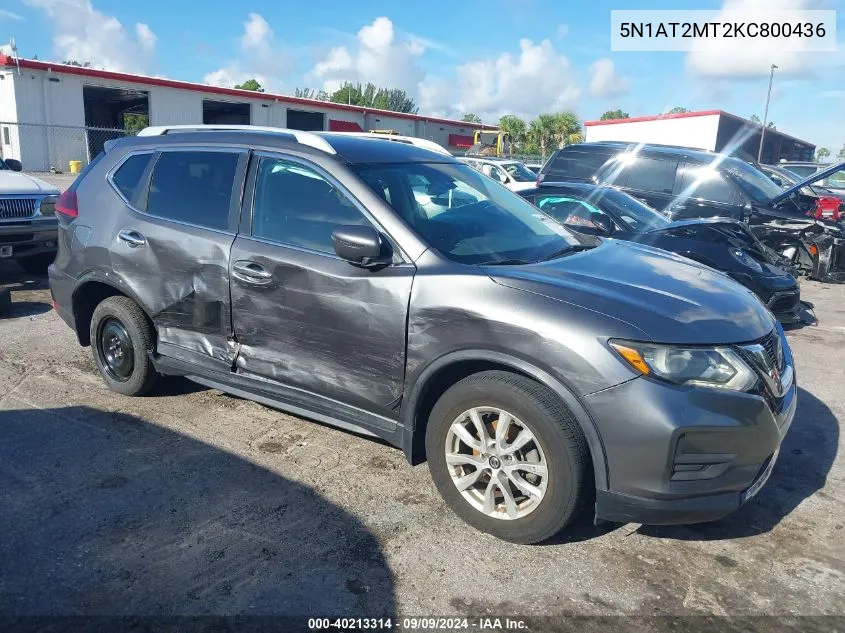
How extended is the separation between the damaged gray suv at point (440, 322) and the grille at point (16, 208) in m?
3.80

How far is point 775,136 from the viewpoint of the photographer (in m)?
47.0

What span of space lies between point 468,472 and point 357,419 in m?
0.68

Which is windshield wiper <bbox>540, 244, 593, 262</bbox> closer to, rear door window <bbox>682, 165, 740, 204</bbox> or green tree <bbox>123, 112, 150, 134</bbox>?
rear door window <bbox>682, 165, 740, 204</bbox>

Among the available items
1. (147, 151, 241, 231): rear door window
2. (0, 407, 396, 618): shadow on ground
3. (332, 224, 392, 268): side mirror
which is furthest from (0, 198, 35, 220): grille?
(332, 224, 392, 268): side mirror

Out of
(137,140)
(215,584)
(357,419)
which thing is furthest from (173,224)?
(215,584)

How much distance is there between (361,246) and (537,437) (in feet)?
4.04

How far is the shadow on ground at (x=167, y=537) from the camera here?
2.76 m

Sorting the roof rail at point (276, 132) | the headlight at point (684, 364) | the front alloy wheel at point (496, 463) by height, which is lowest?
the front alloy wheel at point (496, 463)

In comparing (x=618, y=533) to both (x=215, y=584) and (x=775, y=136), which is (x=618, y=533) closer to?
(x=215, y=584)

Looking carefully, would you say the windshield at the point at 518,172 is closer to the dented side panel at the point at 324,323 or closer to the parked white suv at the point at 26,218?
the parked white suv at the point at 26,218

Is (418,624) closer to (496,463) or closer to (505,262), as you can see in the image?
(496,463)

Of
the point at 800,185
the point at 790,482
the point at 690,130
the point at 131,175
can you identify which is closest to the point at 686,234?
the point at 800,185

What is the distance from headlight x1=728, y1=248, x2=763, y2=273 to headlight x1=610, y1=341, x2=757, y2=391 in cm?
460

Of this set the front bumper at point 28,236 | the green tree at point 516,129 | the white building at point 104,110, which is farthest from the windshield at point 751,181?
the green tree at point 516,129
